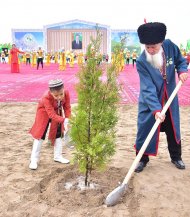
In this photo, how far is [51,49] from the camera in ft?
144

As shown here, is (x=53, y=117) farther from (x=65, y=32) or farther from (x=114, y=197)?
(x=65, y=32)

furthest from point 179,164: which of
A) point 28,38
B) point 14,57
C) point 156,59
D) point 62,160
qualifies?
point 28,38

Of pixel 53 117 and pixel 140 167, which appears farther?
pixel 140 167

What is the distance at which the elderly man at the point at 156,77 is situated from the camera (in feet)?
11.3

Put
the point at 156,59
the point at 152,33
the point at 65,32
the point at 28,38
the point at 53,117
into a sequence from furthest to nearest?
the point at 65,32, the point at 28,38, the point at 53,117, the point at 156,59, the point at 152,33

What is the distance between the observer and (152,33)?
3.36 meters

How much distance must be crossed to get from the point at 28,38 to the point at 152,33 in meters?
40.6

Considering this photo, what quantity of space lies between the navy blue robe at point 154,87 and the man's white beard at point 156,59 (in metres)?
0.04

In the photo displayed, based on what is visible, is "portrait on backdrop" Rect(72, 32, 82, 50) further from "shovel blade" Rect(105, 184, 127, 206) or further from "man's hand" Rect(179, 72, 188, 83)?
"shovel blade" Rect(105, 184, 127, 206)

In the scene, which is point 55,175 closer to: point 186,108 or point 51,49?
point 186,108

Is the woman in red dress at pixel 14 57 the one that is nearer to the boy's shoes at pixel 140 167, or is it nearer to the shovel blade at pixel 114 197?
the boy's shoes at pixel 140 167

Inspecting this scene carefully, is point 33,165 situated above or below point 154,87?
below

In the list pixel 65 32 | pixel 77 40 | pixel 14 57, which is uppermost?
pixel 65 32

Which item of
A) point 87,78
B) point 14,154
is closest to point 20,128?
point 14,154
